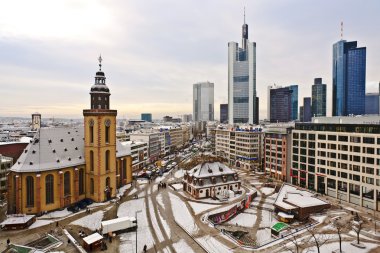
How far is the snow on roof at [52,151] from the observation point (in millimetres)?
57656

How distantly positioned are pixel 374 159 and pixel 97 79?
7594cm

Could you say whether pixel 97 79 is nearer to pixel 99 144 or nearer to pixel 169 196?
pixel 99 144

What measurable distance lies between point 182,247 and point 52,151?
4113 cm

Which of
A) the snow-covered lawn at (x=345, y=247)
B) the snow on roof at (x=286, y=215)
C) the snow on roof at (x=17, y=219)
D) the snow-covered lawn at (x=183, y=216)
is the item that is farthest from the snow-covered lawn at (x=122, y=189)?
the snow-covered lawn at (x=345, y=247)

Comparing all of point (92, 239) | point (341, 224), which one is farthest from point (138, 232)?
point (341, 224)

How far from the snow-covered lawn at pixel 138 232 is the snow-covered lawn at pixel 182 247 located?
4412mm

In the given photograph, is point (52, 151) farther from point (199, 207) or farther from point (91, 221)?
point (199, 207)

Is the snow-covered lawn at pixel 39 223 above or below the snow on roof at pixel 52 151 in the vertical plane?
below

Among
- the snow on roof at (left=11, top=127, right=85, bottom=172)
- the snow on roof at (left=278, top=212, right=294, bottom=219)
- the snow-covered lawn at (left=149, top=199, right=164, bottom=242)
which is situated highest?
the snow on roof at (left=11, top=127, right=85, bottom=172)

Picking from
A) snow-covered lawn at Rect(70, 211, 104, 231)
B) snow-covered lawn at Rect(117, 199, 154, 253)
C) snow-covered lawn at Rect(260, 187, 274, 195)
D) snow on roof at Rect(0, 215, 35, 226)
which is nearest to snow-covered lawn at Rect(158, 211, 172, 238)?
snow-covered lawn at Rect(117, 199, 154, 253)

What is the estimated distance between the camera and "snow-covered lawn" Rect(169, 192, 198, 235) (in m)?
49.7

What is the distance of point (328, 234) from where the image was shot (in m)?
47.9

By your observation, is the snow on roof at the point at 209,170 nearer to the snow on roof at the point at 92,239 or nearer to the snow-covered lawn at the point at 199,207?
the snow-covered lawn at the point at 199,207

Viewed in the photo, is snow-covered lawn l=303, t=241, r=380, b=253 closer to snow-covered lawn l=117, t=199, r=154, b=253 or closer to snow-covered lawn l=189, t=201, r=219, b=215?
snow-covered lawn l=189, t=201, r=219, b=215
